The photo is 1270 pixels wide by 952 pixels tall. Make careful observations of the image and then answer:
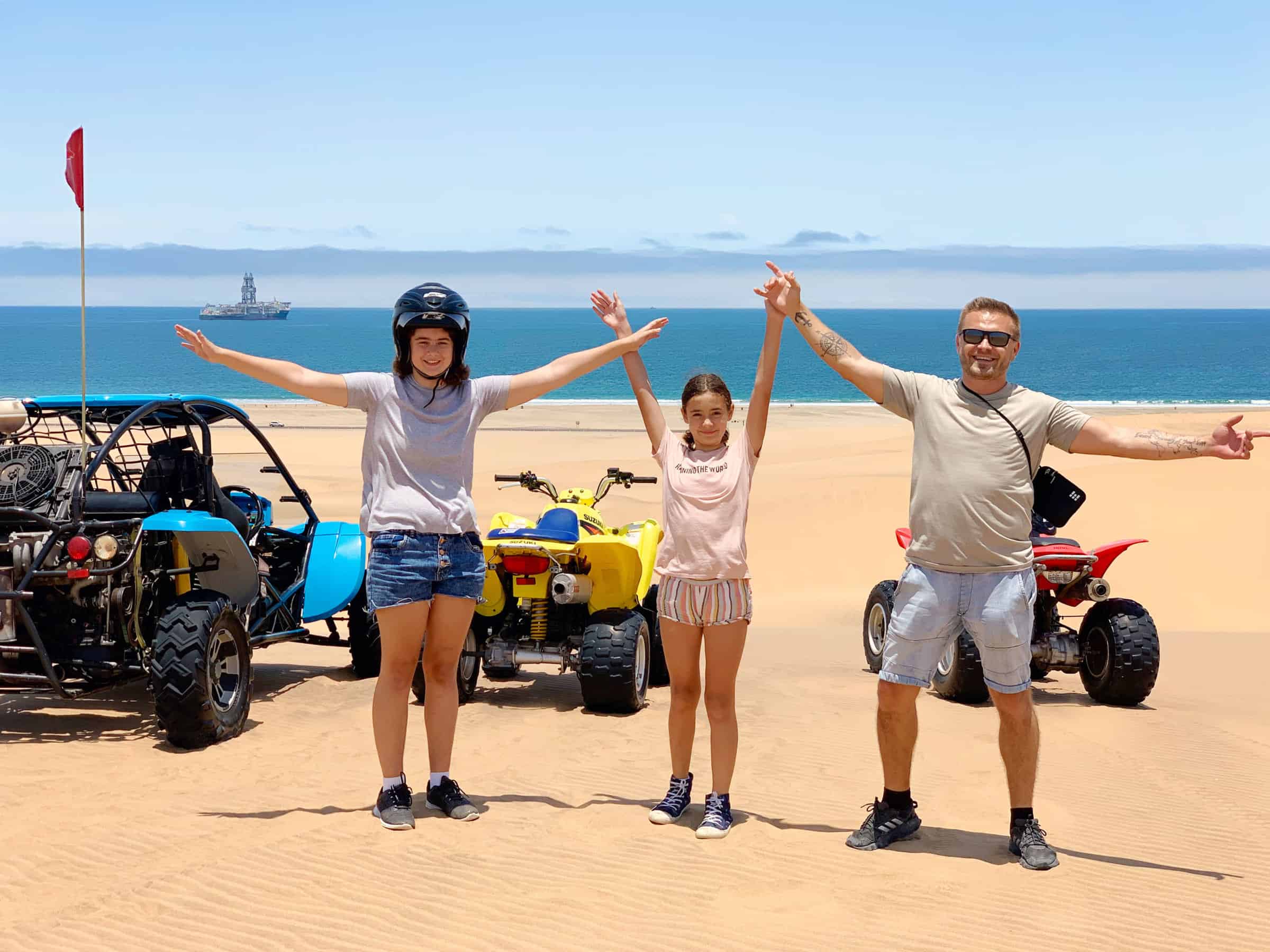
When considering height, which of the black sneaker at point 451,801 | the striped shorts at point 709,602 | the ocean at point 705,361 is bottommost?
the black sneaker at point 451,801

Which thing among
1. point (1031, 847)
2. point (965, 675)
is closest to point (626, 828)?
point (1031, 847)

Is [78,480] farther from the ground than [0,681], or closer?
farther from the ground

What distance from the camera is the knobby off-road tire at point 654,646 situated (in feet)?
27.3

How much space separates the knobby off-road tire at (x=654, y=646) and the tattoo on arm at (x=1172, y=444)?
3.81 metres

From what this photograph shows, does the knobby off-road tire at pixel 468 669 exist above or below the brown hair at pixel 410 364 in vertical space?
below

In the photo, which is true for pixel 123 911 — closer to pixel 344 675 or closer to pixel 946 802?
pixel 946 802

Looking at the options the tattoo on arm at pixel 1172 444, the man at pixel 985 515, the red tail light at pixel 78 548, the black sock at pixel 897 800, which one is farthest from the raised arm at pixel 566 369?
the red tail light at pixel 78 548

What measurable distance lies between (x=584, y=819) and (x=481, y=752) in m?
1.45

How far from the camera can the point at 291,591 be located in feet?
27.1

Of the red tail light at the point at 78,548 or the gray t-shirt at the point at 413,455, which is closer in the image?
the gray t-shirt at the point at 413,455

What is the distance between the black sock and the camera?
521 cm

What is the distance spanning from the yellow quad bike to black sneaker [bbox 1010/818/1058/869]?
285 cm

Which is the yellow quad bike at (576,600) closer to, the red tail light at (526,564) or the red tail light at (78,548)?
the red tail light at (526,564)

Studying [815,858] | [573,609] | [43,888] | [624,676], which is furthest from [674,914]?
[573,609]
